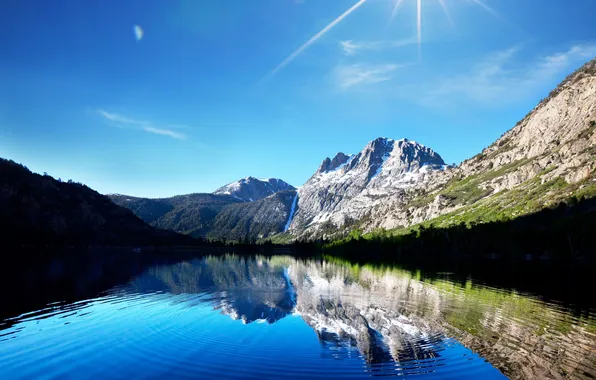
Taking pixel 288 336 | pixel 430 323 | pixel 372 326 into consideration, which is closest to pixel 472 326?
pixel 430 323

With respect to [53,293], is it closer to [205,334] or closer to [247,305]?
[247,305]

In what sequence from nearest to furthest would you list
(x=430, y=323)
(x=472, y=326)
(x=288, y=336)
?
(x=288, y=336)
(x=472, y=326)
(x=430, y=323)

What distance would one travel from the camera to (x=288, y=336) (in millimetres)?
33406

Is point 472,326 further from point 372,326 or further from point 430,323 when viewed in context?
point 372,326

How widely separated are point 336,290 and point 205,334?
37.2 metres

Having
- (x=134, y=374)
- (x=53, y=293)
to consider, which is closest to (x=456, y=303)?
(x=134, y=374)

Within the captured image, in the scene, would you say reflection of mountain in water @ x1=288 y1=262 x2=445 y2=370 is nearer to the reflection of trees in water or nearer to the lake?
the reflection of trees in water

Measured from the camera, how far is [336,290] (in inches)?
2616

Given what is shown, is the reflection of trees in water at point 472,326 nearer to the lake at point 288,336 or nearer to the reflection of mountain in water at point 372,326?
the reflection of mountain in water at point 372,326

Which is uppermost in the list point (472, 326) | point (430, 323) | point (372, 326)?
point (472, 326)

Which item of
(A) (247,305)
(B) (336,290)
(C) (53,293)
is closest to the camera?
(A) (247,305)

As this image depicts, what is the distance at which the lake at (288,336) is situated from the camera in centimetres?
2444

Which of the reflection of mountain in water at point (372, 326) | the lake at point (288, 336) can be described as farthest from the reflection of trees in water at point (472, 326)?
the lake at point (288, 336)

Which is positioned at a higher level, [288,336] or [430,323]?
[430,323]
